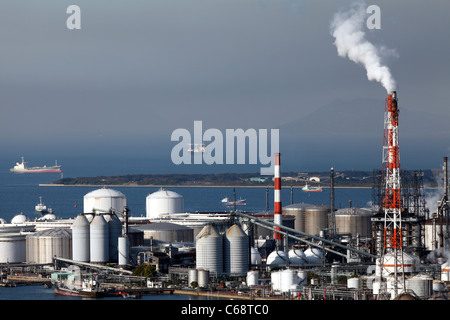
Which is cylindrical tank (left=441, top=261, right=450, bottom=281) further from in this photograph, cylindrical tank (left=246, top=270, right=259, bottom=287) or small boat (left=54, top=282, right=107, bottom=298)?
small boat (left=54, top=282, right=107, bottom=298)

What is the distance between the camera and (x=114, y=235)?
44.1 metres

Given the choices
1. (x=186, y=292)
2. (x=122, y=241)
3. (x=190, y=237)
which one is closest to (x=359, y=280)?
(x=186, y=292)

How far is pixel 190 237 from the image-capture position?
164 feet

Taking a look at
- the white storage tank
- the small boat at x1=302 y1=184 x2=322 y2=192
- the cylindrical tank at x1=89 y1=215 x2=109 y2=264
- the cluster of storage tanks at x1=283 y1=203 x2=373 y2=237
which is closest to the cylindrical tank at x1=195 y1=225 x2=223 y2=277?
the white storage tank

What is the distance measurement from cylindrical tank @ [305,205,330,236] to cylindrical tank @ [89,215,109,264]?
48.6 feet

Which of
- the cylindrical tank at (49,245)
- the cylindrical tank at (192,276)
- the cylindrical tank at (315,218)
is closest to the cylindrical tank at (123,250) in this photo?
the cylindrical tank at (49,245)

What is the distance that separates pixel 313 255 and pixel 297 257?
1021 millimetres

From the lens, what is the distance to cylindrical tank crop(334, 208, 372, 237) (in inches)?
2117

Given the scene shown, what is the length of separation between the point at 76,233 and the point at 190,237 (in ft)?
25.1

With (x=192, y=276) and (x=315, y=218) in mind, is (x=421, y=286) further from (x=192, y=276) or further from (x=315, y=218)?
(x=315, y=218)

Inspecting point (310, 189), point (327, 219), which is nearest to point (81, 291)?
point (327, 219)
